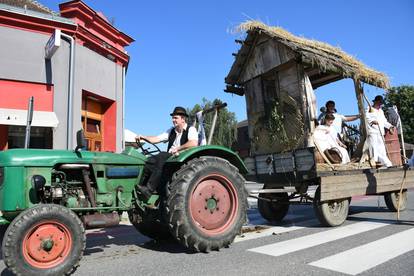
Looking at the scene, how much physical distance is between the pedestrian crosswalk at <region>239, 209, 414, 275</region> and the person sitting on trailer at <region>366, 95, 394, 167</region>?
1249 millimetres

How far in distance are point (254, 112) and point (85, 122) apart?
6.95m

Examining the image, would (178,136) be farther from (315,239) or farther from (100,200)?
(315,239)

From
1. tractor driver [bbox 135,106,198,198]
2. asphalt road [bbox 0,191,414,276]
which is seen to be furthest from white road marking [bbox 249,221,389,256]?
tractor driver [bbox 135,106,198,198]

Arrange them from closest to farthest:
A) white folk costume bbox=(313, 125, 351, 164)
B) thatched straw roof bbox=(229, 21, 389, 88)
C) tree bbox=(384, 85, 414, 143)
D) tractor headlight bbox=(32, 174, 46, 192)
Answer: tractor headlight bbox=(32, 174, 46, 192) → thatched straw roof bbox=(229, 21, 389, 88) → white folk costume bbox=(313, 125, 351, 164) → tree bbox=(384, 85, 414, 143)

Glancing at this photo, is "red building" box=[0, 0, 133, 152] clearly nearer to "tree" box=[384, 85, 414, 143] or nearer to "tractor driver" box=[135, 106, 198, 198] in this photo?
"tractor driver" box=[135, 106, 198, 198]

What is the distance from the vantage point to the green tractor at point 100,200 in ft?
12.1

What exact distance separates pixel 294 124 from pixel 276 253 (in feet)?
11.3

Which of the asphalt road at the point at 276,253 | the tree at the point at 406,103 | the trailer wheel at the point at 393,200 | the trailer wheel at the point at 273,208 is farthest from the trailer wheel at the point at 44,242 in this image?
the tree at the point at 406,103

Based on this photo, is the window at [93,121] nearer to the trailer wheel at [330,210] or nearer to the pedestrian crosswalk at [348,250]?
the pedestrian crosswalk at [348,250]

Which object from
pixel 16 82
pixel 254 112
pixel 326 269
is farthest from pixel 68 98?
pixel 326 269

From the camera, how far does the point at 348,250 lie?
16.0 feet

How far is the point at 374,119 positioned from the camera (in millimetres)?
7750

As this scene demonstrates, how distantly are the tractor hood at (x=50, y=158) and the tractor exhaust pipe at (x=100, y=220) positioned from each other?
0.63 m

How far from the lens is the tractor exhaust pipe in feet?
14.1
